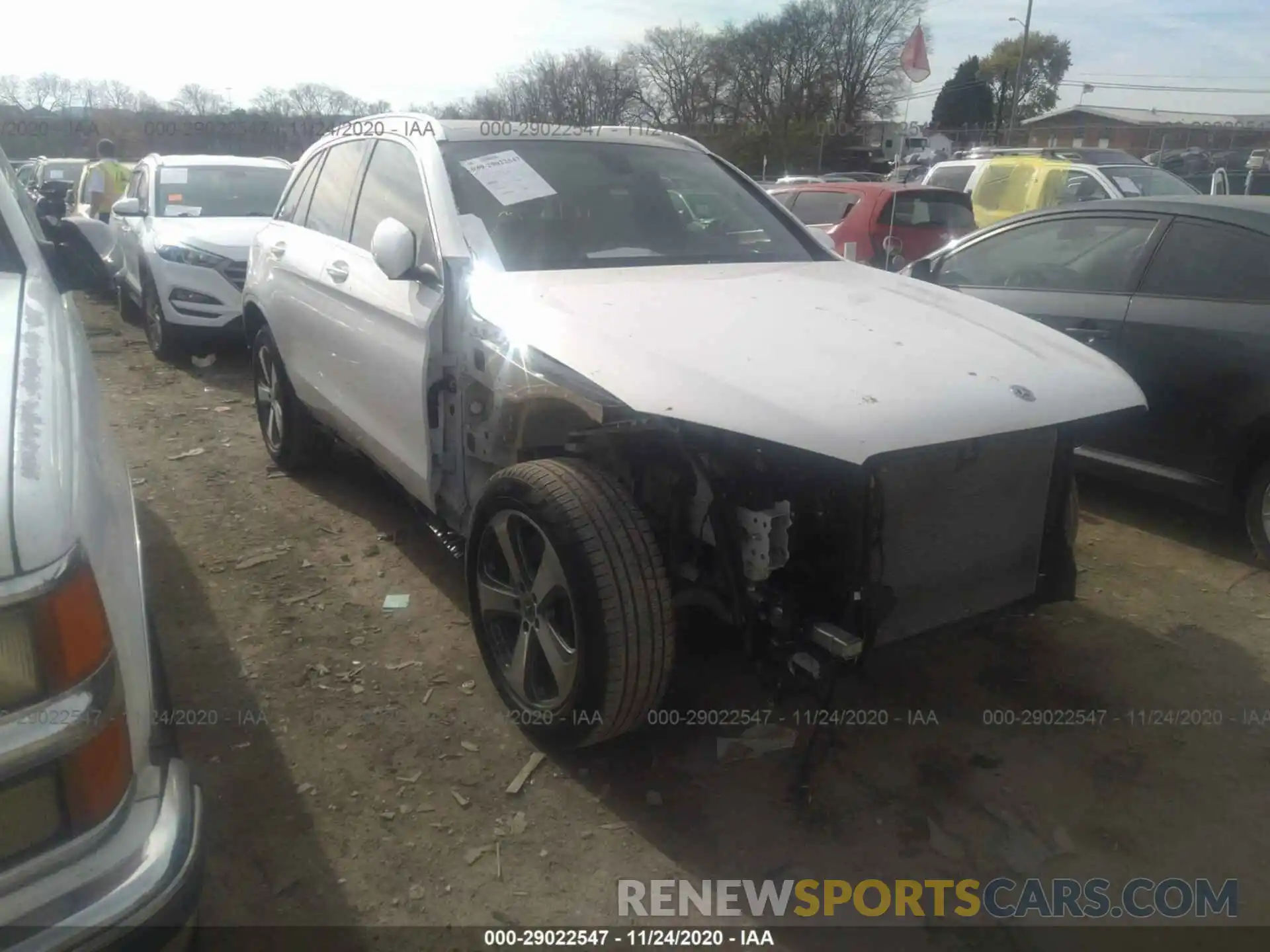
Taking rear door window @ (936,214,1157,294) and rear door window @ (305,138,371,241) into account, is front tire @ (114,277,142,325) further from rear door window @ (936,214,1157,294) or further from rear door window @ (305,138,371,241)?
rear door window @ (936,214,1157,294)

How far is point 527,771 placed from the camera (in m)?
2.70

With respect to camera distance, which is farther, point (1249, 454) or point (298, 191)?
point (298, 191)

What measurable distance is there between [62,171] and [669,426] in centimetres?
1921

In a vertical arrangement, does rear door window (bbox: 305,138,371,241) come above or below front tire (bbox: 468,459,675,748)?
above

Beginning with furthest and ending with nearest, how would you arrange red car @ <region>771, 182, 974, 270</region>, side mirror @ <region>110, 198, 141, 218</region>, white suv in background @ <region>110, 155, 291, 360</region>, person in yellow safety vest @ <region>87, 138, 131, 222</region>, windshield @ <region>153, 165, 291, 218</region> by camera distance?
person in yellow safety vest @ <region>87, 138, 131, 222</region> → red car @ <region>771, 182, 974, 270</region> → windshield @ <region>153, 165, 291, 218</region> → side mirror @ <region>110, 198, 141, 218</region> → white suv in background @ <region>110, 155, 291, 360</region>

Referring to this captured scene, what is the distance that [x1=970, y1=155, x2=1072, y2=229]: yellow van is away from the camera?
10.1 m

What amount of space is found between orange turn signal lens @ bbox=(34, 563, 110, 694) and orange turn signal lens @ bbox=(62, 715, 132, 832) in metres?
0.11

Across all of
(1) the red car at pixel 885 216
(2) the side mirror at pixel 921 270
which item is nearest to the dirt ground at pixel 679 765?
(2) the side mirror at pixel 921 270

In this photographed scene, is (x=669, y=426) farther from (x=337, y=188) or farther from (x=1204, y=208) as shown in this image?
(x=1204, y=208)

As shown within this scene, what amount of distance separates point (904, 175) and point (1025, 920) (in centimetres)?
2452

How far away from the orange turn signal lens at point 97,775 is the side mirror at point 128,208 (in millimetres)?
7772

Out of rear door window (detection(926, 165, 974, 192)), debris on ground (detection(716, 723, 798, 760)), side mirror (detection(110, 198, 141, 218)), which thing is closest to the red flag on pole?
rear door window (detection(926, 165, 974, 192))

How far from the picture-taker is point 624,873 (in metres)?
2.34

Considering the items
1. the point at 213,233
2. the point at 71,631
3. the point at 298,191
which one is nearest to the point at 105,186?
the point at 213,233
